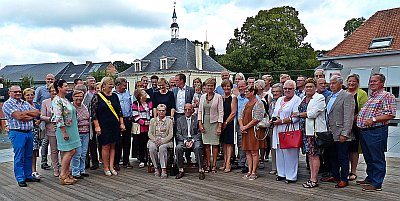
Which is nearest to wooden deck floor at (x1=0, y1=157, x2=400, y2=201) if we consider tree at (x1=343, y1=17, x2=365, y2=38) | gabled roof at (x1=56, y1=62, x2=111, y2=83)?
tree at (x1=343, y1=17, x2=365, y2=38)

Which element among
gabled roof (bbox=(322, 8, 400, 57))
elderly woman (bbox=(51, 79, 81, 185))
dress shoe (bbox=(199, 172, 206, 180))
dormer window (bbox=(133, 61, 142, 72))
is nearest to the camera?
elderly woman (bbox=(51, 79, 81, 185))

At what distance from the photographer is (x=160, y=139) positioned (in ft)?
17.5

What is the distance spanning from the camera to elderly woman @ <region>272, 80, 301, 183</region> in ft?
15.2

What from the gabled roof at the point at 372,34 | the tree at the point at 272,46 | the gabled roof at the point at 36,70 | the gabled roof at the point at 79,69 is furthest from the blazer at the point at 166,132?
the gabled roof at the point at 36,70

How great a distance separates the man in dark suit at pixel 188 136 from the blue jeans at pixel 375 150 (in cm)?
226

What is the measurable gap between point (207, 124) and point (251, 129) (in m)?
0.75

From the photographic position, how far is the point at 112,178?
17.2 feet

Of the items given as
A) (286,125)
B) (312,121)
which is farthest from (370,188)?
(286,125)

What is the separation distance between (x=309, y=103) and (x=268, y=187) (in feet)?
4.03

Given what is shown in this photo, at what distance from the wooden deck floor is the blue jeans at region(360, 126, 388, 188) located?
22 centimetres

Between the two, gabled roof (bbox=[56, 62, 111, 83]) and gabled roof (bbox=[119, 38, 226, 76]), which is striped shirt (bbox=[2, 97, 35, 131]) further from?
gabled roof (bbox=[56, 62, 111, 83])

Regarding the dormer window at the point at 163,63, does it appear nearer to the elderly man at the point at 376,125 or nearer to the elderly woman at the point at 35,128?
the elderly woman at the point at 35,128

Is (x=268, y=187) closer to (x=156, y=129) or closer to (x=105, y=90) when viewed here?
(x=156, y=129)

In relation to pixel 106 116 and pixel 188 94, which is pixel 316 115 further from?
pixel 106 116
